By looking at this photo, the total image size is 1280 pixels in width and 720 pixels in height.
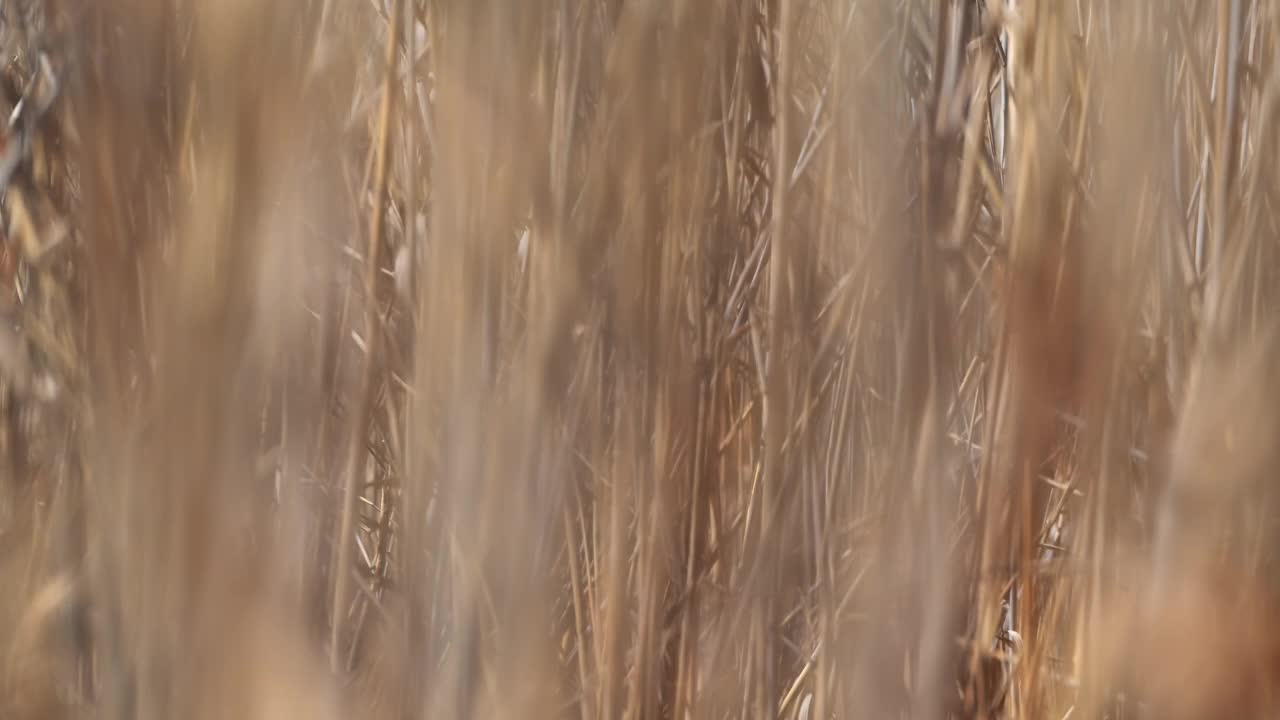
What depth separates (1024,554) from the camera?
34cm

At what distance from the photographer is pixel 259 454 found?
251 mm

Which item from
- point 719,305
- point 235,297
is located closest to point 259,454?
point 235,297

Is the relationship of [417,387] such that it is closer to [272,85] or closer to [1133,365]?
[272,85]

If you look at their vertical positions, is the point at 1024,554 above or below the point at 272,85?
below

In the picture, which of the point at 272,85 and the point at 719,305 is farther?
the point at 719,305

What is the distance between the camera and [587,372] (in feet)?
0.88

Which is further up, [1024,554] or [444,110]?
[444,110]

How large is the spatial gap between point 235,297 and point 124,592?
67 mm

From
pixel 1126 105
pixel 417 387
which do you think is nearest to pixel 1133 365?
pixel 1126 105

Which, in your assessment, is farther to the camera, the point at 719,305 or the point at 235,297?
the point at 719,305

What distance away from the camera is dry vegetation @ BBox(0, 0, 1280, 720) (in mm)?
239

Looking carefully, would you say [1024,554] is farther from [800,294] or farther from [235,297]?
[235,297]

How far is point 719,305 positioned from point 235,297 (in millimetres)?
148

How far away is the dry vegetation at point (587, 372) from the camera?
239 mm
